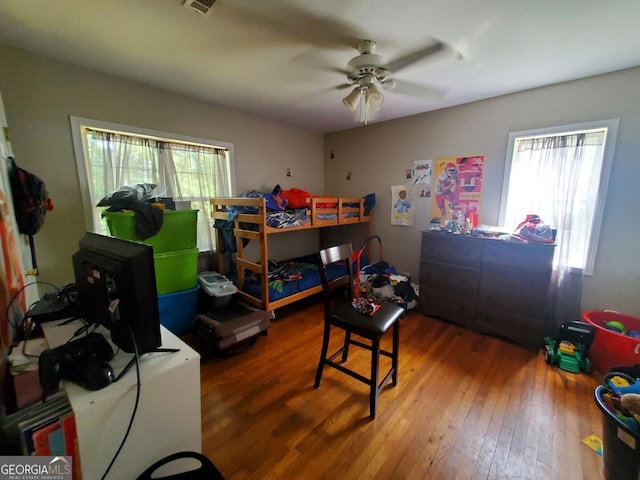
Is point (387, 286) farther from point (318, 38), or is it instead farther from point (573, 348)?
point (318, 38)

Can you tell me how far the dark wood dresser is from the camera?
2191mm

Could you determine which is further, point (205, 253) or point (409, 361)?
point (205, 253)

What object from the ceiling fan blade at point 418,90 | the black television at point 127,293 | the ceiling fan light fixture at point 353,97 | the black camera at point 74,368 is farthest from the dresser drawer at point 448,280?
the black camera at point 74,368

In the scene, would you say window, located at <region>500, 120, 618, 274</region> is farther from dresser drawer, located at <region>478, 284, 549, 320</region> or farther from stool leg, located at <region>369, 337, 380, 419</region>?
stool leg, located at <region>369, 337, 380, 419</region>

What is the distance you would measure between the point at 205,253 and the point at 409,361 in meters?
2.38

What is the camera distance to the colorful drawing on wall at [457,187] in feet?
9.23

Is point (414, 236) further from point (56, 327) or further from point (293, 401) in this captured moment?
point (56, 327)

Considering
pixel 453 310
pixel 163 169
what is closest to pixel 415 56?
pixel 453 310

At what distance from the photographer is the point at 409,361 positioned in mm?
2098

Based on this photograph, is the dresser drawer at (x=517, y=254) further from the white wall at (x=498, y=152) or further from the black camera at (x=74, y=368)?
the black camera at (x=74, y=368)

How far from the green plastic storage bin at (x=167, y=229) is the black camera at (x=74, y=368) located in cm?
138

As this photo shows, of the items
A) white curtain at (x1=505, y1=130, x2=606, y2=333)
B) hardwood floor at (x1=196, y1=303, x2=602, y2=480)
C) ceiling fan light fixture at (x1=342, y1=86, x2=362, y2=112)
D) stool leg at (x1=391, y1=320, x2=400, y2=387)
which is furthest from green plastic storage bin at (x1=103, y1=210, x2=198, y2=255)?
white curtain at (x1=505, y1=130, x2=606, y2=333)

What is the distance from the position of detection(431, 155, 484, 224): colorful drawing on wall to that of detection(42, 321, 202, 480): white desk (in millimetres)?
2977

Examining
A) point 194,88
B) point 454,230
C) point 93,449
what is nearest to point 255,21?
point 194,88
